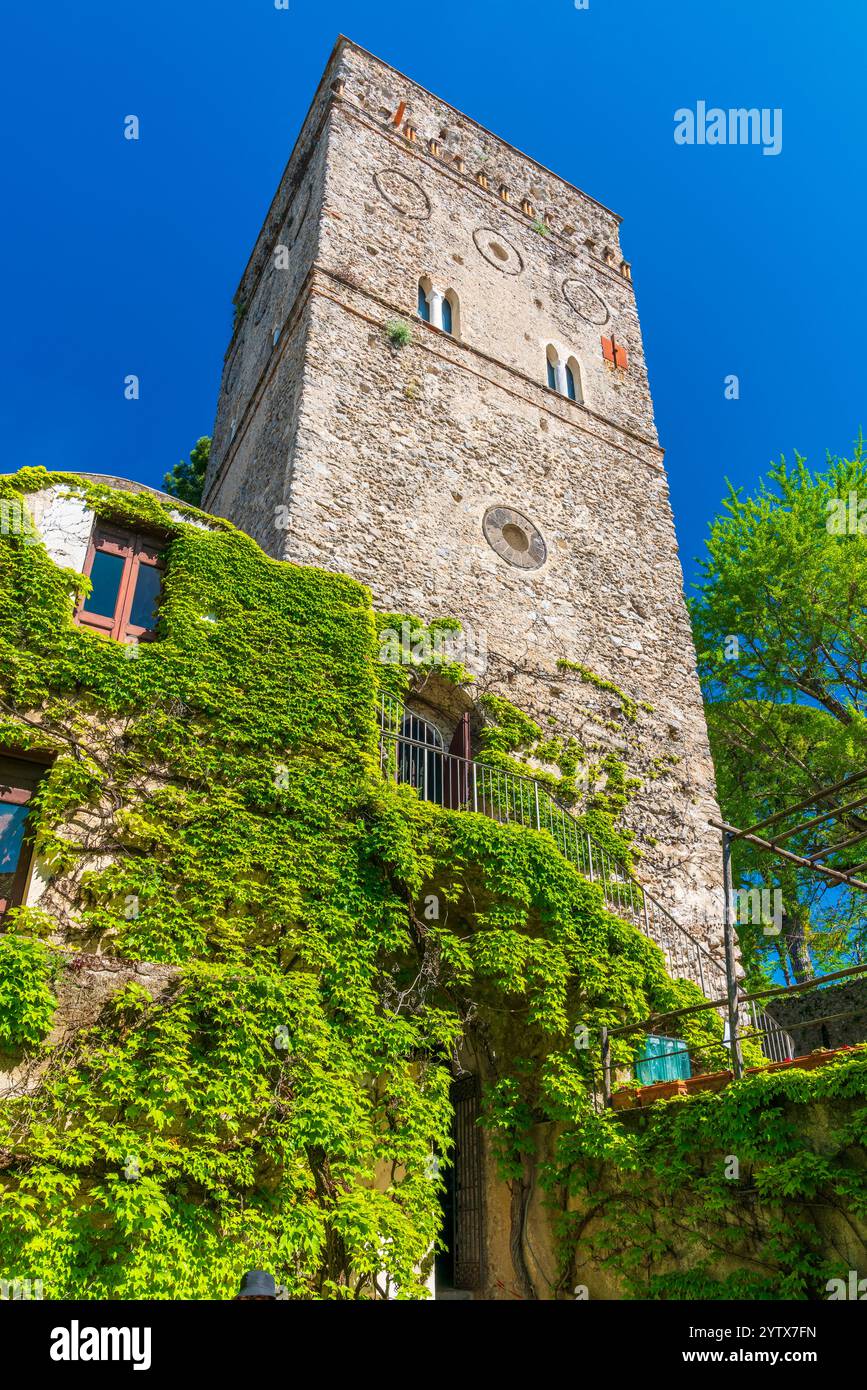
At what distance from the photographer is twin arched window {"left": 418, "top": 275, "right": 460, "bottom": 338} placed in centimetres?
1634

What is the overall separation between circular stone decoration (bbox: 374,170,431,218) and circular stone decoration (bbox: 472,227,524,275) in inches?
48.2

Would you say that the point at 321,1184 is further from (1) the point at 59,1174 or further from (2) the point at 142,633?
(2) the point at 142,633

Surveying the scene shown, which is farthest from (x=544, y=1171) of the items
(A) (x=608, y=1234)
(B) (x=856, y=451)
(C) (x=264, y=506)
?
(B) (x=856, y=451)

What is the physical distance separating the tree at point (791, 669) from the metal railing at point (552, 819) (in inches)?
243

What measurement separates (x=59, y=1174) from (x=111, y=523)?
6420 millimetres

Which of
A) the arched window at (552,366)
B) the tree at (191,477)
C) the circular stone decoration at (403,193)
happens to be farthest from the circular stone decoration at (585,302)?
the tree at (191,477)

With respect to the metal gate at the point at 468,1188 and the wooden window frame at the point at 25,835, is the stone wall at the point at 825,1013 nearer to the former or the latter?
the metal gate at the point at 468,1188

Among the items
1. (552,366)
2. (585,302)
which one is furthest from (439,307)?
(585,302)

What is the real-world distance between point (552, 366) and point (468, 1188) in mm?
14474

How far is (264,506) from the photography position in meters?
13.9

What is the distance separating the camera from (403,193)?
17250mm

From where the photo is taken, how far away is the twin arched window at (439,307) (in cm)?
1634

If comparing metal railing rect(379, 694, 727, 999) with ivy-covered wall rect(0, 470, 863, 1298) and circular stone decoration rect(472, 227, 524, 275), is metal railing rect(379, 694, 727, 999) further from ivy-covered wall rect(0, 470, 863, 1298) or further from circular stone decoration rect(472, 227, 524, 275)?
circular stone decoration rect(472, 227, 524, 275)

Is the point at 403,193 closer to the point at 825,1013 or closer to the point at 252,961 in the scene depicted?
the point at 252,961
